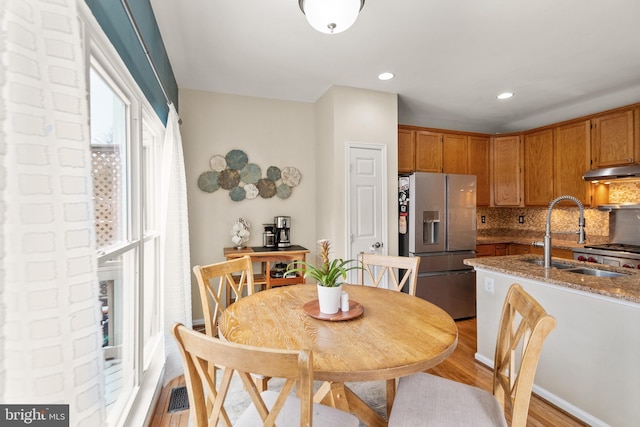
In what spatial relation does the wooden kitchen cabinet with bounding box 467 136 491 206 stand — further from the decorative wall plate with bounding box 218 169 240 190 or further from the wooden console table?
the decorative wall plate with bounding box 218 169 240 190

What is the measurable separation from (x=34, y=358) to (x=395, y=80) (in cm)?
327

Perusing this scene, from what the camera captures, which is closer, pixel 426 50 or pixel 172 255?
pixel 172 255

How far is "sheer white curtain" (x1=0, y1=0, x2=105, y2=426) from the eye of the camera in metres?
0.54

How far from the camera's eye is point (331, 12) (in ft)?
5.13

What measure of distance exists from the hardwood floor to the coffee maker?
1655 mm

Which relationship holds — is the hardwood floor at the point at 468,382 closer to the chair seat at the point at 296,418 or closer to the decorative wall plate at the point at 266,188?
the chair seat at the point at 296,418

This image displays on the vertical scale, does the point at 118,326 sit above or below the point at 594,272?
below

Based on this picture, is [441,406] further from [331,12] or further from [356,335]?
[331,12]

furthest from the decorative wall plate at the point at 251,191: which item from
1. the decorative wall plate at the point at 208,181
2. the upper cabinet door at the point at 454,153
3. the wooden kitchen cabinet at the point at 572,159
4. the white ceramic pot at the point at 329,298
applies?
the wooden kitchen cabinet at the point at 572,159

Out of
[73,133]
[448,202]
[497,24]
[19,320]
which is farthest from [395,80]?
[19,320]

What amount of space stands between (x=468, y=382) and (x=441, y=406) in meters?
1.30

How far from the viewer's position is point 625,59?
8.66 feet

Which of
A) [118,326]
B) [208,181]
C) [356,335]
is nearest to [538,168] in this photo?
[356,335]

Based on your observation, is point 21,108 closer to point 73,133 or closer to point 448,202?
point 73,133
